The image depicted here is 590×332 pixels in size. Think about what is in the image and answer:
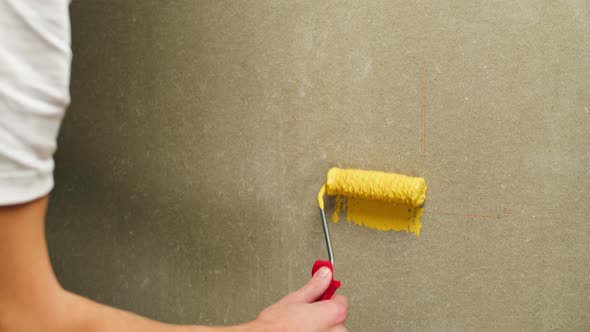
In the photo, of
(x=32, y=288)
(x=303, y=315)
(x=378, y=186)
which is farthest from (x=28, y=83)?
(x=378, y=186)

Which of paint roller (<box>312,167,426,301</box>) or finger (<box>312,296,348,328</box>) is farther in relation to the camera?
paint roller (<box>312,167,426,301</box>)

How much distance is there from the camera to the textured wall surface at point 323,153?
0.83m

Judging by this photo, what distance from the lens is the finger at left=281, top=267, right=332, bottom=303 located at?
0.69 m

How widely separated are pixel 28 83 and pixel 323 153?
0.62 metres

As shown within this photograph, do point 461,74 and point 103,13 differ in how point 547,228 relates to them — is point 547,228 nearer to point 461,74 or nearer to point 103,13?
point 461,74

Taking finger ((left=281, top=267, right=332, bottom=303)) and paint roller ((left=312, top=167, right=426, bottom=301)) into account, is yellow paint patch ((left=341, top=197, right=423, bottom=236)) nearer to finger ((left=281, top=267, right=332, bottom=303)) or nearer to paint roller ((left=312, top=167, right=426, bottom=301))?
paint roller ((left=312, top=167, right=426, bottom=301))

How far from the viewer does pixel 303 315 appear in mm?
625

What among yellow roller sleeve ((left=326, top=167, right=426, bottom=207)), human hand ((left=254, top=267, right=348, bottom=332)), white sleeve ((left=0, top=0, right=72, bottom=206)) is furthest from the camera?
yellow roller sleeve ((left=326, top=167, right=426, bottom=207))

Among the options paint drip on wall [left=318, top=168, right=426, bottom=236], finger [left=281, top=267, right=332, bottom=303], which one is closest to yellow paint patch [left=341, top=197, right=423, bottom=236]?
paint drip on wall [left=318, top=168, right=426, bottom=236]

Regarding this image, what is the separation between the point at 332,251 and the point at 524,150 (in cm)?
35

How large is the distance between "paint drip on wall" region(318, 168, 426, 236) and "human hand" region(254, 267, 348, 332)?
0.23 metres

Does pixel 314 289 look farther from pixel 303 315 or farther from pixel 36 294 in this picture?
pixel 36 294

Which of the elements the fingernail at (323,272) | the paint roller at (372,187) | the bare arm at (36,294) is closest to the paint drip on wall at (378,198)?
the paint roller at (372,187)

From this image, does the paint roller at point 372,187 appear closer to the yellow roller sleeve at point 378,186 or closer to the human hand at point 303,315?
the yellow roller sleeve at point 378,186
